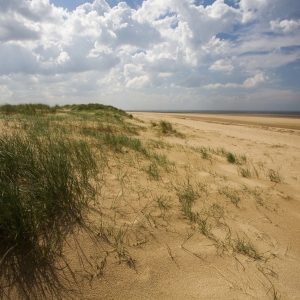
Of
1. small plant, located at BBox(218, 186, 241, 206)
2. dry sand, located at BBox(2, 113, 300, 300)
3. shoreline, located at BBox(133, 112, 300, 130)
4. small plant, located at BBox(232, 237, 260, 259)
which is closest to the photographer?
dry sand, located at BBox(2, 113, 300, 300)

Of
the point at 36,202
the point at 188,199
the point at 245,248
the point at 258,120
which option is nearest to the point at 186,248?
the point at 245,248

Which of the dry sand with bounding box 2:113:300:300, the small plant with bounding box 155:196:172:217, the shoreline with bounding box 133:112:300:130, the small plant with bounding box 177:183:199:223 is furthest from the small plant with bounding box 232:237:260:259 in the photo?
the shoreline with bounding box 133:112:300:130

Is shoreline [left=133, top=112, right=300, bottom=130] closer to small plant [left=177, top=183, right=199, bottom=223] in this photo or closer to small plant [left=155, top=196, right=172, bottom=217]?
small plant [left=177, top=183, right=199, bottom=223]

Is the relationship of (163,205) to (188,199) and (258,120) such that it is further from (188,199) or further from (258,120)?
(258,120)

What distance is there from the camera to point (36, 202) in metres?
1.79

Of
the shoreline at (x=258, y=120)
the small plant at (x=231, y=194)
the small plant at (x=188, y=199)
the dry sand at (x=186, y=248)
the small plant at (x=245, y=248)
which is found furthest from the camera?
the shoreline at (x=258, y=120)

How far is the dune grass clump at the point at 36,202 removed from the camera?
150 centimetres

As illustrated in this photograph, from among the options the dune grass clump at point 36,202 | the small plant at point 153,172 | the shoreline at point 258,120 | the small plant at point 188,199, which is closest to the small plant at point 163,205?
the small plant at point 188,199

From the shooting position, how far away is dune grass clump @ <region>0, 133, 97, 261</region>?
1.50 m

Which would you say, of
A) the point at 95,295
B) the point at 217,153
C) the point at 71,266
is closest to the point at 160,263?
the point at 95,295

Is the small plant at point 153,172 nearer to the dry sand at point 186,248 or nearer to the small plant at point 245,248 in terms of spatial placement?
the dry sand at point 186,248

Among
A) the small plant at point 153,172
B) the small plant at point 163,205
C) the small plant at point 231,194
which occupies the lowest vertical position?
the small plant at point 231,194

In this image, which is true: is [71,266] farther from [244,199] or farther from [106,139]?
[106,139]

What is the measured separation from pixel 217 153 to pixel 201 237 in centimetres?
399
